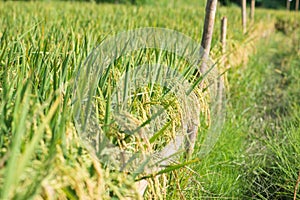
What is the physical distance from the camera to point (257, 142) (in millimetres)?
3176

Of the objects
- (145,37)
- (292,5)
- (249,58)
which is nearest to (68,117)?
(145,37)

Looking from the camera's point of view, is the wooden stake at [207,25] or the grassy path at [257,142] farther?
the wooden stake at [207,25]

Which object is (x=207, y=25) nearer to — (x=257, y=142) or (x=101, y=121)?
(x=257, y=142)

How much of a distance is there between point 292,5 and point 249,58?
18.7m

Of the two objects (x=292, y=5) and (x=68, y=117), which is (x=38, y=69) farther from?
(x=292, y=5)

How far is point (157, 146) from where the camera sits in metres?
1.76

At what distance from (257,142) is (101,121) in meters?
1.91

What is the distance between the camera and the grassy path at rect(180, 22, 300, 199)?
2.37m

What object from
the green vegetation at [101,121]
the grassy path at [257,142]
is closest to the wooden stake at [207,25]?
the green vegetation at [101,121]

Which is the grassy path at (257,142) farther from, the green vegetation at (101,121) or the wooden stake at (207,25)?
the wooden stake at (207,25)

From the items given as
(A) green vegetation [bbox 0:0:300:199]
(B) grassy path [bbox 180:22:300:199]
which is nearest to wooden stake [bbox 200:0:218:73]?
(A) green vegetation [bbox 0:0:300:199]

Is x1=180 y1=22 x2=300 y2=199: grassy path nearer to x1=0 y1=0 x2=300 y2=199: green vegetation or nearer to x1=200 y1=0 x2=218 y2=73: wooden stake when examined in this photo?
x1=0 y1=0 x2=300 y2=199: green vegetation

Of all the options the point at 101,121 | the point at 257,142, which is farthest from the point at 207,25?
the point at 101,121

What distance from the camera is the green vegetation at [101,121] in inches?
40.0
